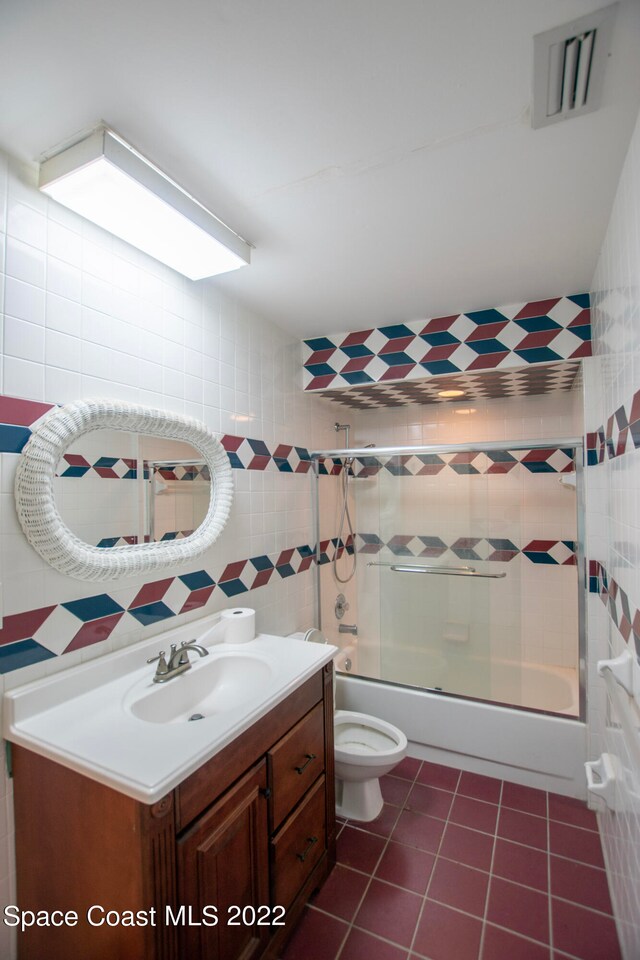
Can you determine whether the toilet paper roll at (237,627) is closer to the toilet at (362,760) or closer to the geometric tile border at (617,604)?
the toilet at (362,760)

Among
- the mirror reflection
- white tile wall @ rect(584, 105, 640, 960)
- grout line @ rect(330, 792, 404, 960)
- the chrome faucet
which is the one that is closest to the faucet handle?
the chrome faucet

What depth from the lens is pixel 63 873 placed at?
3.29ft

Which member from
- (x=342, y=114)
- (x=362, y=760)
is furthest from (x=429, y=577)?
(x=342, y=114)

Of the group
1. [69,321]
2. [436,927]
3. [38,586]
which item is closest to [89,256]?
[69,321]

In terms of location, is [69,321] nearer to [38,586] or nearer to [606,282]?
[38,586]

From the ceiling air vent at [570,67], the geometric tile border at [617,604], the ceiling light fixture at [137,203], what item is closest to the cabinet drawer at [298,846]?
the geometric tile border at [617,604]

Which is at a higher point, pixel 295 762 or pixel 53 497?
pixel 53 497

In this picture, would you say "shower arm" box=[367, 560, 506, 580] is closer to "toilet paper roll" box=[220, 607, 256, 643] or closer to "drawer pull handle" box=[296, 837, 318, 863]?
"toilet paper roll" box=[220, 607, 256, 643]

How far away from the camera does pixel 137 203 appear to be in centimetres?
123

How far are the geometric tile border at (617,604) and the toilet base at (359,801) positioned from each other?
1.21 metres

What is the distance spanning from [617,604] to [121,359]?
6.15ft

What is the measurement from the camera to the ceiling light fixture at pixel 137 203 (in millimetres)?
1084

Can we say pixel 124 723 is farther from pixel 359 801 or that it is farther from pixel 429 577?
pixel 429 577

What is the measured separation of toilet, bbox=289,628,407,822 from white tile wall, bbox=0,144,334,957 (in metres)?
0.59
